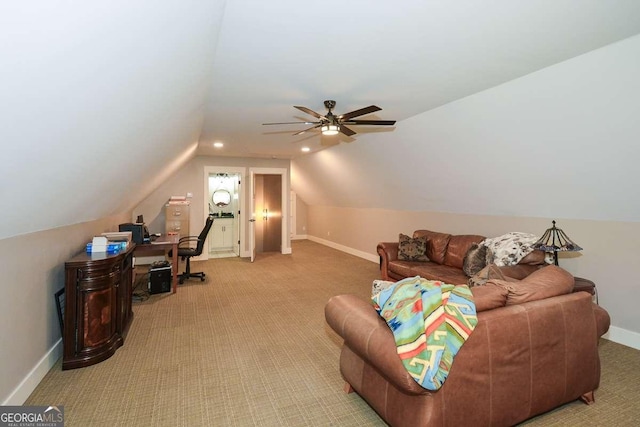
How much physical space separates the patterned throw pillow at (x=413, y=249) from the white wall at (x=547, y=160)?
783mm

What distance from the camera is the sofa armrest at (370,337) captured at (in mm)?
1610

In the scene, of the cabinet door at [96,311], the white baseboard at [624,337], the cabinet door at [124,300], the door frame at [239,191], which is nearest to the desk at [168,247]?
the cabinet door at [124,300]

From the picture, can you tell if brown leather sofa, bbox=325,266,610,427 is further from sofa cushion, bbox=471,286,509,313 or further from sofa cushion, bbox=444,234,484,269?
sofa cushion, bbox=444,234,484,269

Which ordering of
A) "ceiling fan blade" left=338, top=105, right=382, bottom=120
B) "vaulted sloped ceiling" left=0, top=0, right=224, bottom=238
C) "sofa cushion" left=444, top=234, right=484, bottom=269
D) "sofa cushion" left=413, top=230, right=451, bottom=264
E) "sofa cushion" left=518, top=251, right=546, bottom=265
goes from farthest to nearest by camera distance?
"sofa cushion" left=413, top=230, right=451, bottom=264 < "sofa cushion" left=444, top=234, right=484, bottom=269 < "sofa cushion" left=518, top=251, right=546, bottom=265 < "ceiling fan blade" left=338, top=105, right=382, bottom=120 < "vaulted sloped ceiling" left=0, top=0, right=224, bottom=238

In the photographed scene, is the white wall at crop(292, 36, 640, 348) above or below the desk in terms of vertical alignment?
above

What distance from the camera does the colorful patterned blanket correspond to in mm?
1576

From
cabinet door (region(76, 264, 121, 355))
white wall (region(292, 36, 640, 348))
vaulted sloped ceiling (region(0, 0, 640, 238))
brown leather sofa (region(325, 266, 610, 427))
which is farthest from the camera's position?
cabinet door (region(76, 264, 121, 355))

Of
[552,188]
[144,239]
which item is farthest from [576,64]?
[144,239]

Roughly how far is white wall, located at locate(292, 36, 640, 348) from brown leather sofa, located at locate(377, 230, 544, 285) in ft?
1.69

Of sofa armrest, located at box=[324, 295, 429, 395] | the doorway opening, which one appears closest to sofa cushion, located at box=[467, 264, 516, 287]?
sofa armrest, located at box=[324, 295, 429, 395]

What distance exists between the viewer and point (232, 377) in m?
2.62

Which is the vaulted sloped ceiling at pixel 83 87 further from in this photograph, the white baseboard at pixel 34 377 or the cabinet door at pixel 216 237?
the cabinet door at pixel 216 237

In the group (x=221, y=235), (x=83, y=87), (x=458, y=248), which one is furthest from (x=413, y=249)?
(x=221, y=235)

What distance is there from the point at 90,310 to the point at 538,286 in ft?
11.9
